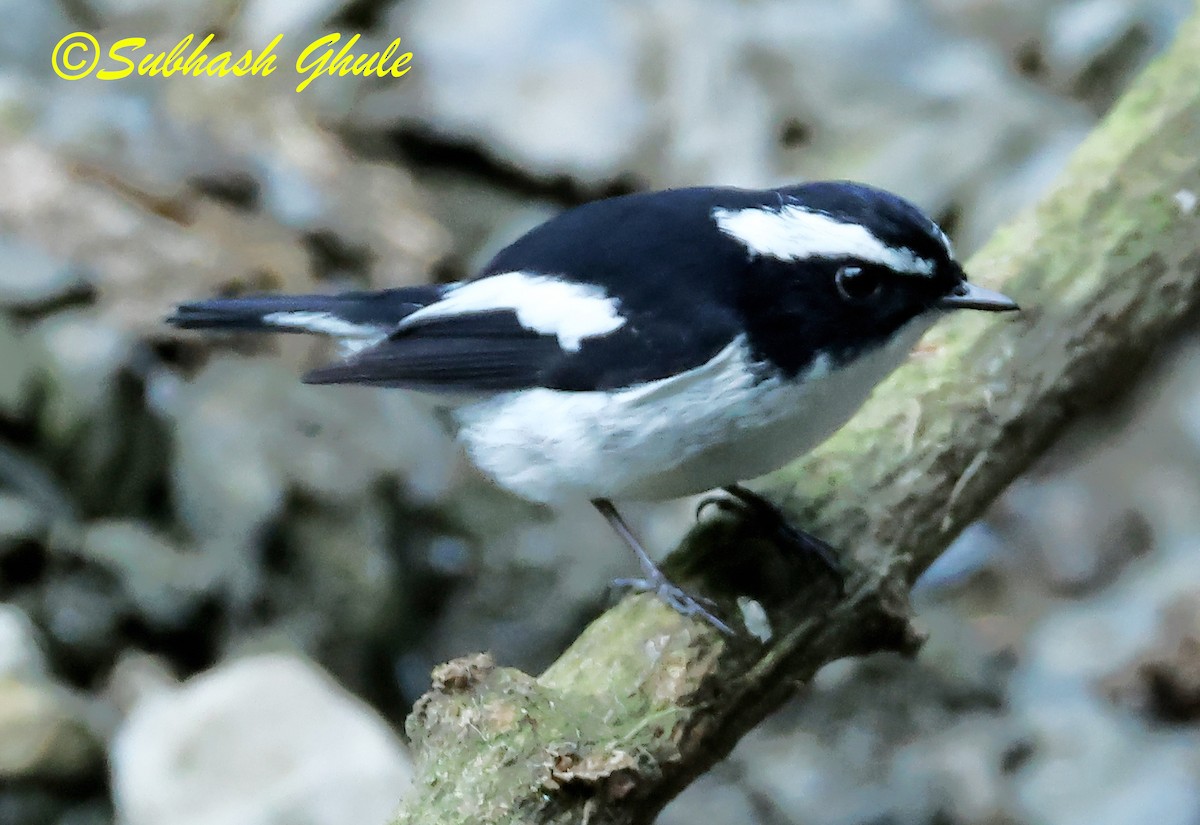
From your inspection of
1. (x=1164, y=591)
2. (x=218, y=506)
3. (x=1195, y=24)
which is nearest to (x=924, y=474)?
(x=1195, y=24)

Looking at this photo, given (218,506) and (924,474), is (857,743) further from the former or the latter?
(218,506)

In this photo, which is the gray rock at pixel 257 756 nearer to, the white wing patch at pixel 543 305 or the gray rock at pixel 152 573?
the gray rock at pixel 152 573

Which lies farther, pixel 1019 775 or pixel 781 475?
Answer: pixel 1019 775

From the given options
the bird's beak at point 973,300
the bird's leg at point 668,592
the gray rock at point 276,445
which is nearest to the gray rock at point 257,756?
the gray rock at point 276,445

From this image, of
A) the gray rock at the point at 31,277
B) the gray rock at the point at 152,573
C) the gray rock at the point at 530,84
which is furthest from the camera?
the gray rock at the point at 530,84

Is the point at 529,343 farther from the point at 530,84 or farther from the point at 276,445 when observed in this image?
the point at 530,84

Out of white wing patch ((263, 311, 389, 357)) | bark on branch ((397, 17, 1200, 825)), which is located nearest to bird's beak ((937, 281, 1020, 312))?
bark on branch ((397, 17, 1200, 825))
